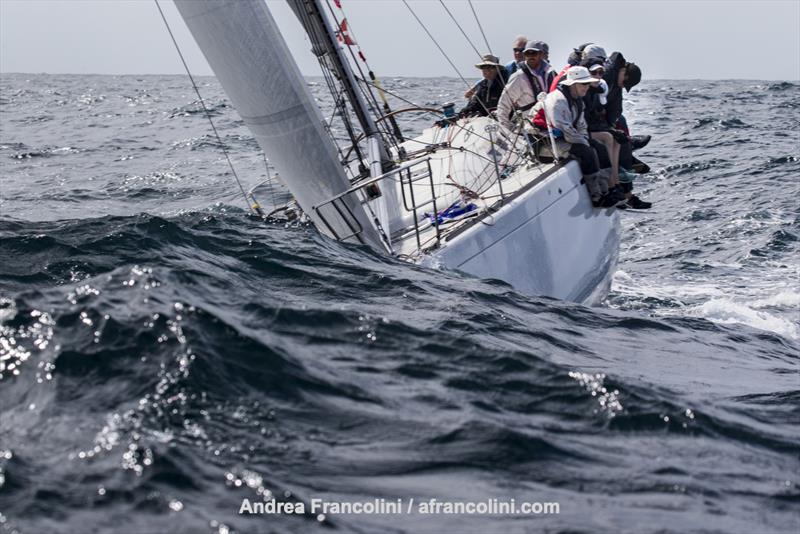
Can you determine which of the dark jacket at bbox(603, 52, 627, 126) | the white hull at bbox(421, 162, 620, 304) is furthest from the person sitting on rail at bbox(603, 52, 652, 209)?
the white hull at bbox(421, 162, 620, 304)

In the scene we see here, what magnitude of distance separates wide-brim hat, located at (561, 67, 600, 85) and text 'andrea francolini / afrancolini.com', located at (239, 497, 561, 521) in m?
5.67

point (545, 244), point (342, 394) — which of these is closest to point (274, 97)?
point (545, 244)

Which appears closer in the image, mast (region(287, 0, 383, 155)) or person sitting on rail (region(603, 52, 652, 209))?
mast (region(287, 0, 383, 155))

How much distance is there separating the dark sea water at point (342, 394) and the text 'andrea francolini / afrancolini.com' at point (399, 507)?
30 millimetres

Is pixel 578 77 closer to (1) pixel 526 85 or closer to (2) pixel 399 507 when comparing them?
(1) pixel 526 85

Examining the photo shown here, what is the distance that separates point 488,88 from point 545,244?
11.2ft

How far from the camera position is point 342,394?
441 centimetres

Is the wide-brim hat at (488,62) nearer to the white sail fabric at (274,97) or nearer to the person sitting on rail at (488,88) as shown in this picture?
the person sitting on rail at (488,88)

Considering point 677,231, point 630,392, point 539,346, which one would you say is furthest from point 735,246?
point 630,392

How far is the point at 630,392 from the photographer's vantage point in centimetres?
492

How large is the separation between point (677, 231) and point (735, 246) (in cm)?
115

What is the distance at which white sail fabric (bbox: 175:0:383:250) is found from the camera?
7.43m

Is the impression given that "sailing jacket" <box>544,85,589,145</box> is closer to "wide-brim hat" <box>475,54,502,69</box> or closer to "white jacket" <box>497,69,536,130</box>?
"white jacket" <box>497,69,536,130</box>

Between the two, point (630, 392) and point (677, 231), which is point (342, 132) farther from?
point (630, 392)
